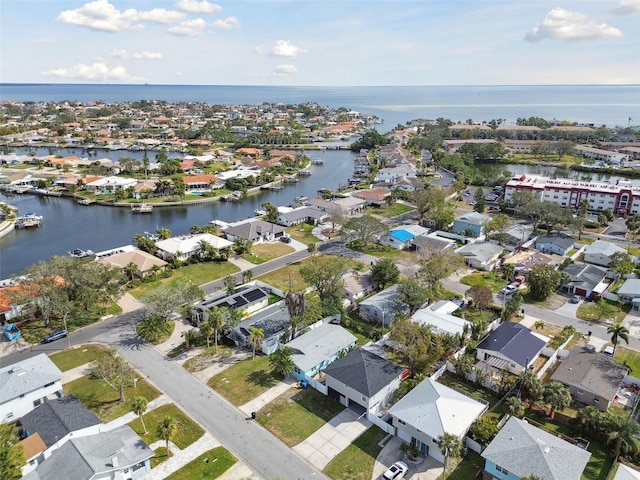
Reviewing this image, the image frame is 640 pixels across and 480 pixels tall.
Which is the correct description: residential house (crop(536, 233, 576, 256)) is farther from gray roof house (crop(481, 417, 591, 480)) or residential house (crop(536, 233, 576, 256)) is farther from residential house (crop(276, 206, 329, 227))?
gray roof house (crop(481, 417, 591, 480))

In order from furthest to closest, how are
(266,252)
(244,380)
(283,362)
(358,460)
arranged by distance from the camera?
1. (266,252)
2. (244,380)
3. (283,362)
4. (358,460)

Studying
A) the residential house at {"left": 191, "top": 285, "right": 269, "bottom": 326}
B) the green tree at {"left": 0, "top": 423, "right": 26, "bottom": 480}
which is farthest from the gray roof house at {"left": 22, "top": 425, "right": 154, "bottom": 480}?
the residential house at {"left": 191, "top": 285, "right": 269, "bottom": 326}

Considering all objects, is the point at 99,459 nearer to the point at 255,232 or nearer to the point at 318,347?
the point at 318,347

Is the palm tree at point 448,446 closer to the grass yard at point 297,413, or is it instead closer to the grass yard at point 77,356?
the grass yard at point 297,413

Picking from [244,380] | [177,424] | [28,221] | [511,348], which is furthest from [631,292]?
[28,221]

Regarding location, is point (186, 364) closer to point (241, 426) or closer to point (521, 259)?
point (241, 426)

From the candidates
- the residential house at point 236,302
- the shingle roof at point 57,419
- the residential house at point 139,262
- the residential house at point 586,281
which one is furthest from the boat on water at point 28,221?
the residential house at point 586,281
